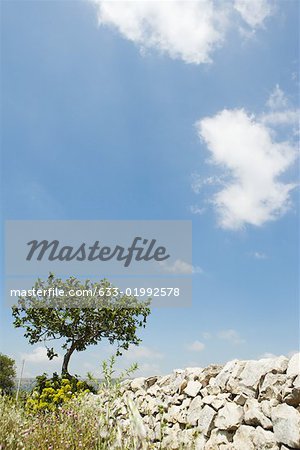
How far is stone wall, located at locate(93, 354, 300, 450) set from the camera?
484 centimetres

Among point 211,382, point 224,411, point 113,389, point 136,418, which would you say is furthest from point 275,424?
point 136,418

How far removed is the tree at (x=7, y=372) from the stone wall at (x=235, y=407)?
2156 centimetres

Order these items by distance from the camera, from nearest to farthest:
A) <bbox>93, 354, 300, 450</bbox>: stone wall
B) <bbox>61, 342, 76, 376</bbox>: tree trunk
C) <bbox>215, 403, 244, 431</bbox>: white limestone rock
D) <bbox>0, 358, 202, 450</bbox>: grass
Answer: <bbox>0, 358, 202, 450</bbox>: grass → <bbox>93, 354, 300, 450</bbox>: stone wall → <bbox>215, 403, 244, 431</bbox>: white limestone rock → <bbox>61, 342, 76, 376</bbox>: tree trunk

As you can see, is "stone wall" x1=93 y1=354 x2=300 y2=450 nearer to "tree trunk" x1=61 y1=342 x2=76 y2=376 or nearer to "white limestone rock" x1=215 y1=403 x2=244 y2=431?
"white limestone rock" x1=215 y1=403 x2=244 y2=431

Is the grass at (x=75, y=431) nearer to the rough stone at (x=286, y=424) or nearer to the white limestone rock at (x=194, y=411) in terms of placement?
the white limestone rock at (x=194, y=411)

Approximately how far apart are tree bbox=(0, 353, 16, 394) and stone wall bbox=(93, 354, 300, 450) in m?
21.6

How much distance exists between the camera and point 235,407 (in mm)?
5590

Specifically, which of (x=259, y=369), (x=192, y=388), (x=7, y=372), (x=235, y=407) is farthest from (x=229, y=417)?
(x=7, y=372)

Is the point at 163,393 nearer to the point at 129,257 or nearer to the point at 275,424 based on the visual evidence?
the point at 275,424

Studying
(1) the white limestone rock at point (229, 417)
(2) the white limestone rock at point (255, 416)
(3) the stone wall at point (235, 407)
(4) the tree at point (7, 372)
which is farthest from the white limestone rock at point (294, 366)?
(4) the tree at point (7, 372)

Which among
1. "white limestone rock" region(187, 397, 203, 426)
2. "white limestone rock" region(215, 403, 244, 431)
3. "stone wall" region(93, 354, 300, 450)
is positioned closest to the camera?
"stone wall" region(93, 354, 300, 450)

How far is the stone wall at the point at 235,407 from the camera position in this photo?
4.84m

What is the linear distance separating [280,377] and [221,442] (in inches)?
46.7

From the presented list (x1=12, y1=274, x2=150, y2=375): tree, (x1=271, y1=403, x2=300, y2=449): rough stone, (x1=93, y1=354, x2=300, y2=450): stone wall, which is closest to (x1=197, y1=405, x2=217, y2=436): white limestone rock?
(x1=93, y1=354, x2=300, y2=450): stone wall
